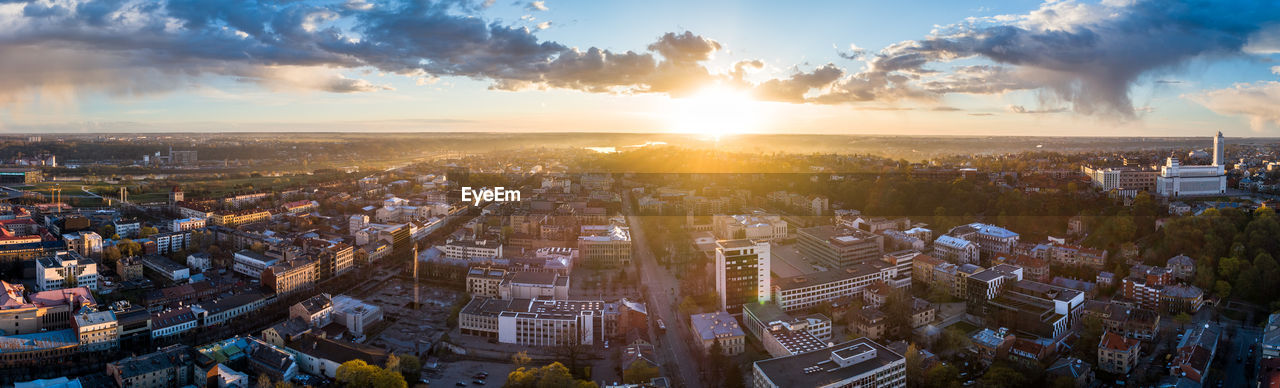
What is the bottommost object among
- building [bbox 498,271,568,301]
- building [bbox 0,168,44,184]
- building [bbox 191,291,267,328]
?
building [bbox 191,291,267,328]

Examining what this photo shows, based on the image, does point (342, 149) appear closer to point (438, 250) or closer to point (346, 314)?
point (438, 250)

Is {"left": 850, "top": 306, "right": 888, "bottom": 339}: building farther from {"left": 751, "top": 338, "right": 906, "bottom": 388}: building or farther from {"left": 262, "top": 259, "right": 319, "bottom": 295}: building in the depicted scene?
{"left": 262, "top": 259, "right": 319, "bottom": 295}: building

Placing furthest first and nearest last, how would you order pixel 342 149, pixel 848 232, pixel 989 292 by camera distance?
1. pixel 342 149
2. pixel 848 232
3. pixel 989 292

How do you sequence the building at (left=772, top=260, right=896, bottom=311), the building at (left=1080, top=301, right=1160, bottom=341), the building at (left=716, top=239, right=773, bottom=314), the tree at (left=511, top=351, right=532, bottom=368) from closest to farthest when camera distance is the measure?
1. the tree at (left=511, top=351, right=532, bottom=368)
2. the building at (left=1080, top=301, right=1160, bottom=341)
3. the building at (left=716, top=239, right=773, bottom=314)
4. the building at (left=772, top=260, right=896, bottom=311)

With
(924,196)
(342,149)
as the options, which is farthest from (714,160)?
(342,149)

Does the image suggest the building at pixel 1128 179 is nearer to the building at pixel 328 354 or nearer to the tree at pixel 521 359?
the tree at pixel 521 359

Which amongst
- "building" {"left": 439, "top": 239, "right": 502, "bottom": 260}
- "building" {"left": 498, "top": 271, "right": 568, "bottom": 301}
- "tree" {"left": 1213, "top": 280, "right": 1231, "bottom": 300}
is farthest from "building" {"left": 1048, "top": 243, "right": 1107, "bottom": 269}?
"building" {"left": 439, "top": 239, "right": 502, "bottom": 260}
